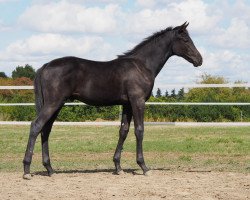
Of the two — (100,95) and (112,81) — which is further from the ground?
(112,81)

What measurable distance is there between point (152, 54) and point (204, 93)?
49.4 feet

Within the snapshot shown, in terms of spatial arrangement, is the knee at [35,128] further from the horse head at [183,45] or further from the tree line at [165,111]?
the tree line at [165,111]

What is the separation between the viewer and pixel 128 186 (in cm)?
849

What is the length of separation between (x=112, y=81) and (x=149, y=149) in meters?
5.08

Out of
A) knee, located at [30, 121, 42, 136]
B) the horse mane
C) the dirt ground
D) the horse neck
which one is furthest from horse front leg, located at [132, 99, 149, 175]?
→ knee, located at [30, 121, 42, 136]

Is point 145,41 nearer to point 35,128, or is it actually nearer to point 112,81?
point 112,81

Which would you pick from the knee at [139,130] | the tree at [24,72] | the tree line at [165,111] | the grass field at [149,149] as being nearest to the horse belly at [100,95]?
the knee at [139,130]

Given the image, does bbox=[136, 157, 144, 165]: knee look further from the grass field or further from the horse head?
the horse head

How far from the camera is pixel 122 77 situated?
31.7ft

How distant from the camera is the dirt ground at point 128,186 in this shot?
7750mm

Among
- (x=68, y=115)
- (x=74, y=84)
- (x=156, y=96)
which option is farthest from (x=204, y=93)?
(x=74, y=84)

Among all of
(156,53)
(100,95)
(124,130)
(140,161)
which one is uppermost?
(156,53)

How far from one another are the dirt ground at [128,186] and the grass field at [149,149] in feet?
3.92

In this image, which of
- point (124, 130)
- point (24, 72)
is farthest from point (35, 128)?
point (24, 72)
